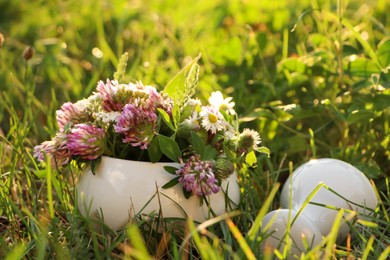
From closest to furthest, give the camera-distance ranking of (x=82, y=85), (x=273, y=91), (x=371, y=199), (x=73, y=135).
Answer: (x=73, y=135)
(x=371, y=199)
(x=273, y=91)
(x=82, y=85)

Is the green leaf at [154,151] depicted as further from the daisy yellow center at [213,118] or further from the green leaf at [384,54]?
the green leaf at [384,54]

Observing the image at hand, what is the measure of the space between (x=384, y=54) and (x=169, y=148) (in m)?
0.65

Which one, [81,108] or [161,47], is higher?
[81,108]

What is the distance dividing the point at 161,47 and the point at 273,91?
81 cm

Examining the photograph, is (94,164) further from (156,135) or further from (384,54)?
(384,54)

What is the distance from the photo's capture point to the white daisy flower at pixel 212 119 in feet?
4.38

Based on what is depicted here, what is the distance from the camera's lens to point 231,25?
2787 mm

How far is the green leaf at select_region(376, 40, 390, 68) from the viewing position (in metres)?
1.68

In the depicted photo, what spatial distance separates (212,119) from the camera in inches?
52.6

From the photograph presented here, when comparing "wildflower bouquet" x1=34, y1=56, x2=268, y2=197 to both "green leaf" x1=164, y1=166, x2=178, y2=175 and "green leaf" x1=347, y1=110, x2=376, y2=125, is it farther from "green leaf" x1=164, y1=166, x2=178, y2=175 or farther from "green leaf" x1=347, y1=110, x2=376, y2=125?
"green leaf" x1=347, y1=110, x2=376, y2=125

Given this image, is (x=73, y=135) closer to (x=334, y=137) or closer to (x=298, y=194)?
(x=298, y=194)

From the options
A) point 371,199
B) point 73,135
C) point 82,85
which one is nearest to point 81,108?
point 73,135

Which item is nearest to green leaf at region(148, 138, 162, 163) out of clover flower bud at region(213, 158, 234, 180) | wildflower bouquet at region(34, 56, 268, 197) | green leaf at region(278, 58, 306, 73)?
wildflower bouquet at region(34, 56, 268, 197)

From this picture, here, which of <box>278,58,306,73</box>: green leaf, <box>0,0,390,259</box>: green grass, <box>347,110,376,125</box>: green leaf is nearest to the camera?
<box>0,0,390,259</box>: green grass
